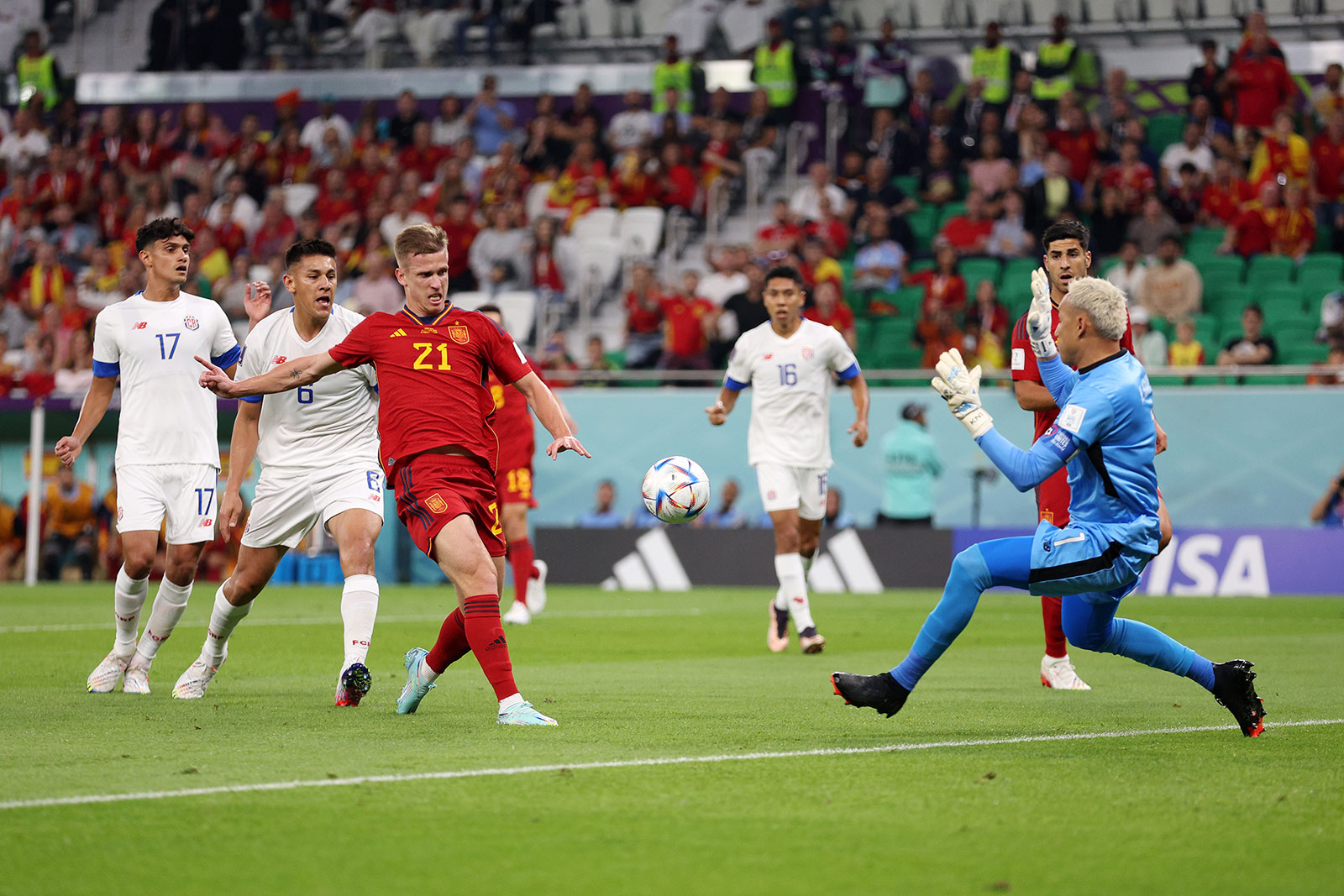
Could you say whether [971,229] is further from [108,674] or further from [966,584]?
[966,584]

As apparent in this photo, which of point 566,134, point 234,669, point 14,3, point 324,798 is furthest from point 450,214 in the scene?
point 324,798

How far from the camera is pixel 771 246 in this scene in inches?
895

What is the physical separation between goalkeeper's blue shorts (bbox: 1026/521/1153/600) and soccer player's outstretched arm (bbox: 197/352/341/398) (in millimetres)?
3341

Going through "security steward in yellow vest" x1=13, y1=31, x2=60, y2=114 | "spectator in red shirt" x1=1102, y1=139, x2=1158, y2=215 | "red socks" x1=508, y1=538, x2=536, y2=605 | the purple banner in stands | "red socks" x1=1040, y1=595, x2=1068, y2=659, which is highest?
"security steward in yellow vest" x1=13, y1=31, x2=60, y2=114

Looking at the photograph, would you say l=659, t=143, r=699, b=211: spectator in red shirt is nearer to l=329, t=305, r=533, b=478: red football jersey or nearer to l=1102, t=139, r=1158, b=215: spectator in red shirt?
l=1102, t=139, r=1158, b=215: spectator in red shirt

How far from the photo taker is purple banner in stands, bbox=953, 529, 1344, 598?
715 inches

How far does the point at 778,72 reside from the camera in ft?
81.8

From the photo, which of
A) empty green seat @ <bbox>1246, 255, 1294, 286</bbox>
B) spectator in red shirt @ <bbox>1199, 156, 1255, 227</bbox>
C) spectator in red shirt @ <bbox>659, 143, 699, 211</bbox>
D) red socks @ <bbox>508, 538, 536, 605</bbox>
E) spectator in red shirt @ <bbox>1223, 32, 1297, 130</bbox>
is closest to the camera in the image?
red socks @ <bbox>508, 538, 536, 605</bbox>

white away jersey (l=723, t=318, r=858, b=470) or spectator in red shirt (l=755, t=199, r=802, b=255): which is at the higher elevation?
spectator in red shirt (l=755, t=199, r=802, b=255)

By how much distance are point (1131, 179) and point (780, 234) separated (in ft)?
16.0

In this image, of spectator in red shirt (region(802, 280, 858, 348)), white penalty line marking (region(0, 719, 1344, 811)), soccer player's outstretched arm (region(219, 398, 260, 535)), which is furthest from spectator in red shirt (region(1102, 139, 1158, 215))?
soccer player's outstretched arm (region(219, 398, 260, 535))

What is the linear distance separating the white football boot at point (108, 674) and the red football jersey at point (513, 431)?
19.0ft

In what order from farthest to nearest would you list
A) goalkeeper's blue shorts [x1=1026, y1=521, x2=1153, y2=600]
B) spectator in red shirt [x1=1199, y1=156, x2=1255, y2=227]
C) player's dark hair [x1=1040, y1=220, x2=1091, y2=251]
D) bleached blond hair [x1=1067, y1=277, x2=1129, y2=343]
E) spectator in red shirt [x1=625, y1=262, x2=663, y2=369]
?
spectator in red shirt [x1=625, y1=262, x2=663, y2=369] → spectator in red shirt [x1=1199, y1=156, x2=1255, y2=227] → player's dark hair [x1=1040, y1=220, x2=1091, y2=251] → bleached blond hair [x1=1067, y1=277, x2=1129, y2=343] → goalkeeper's blue shorts [x1=1026, y1=521, x2=1153, y2=600]

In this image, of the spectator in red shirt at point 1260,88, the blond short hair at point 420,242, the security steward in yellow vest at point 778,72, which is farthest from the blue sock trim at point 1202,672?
the security steward in yellow vest at point 778,72
